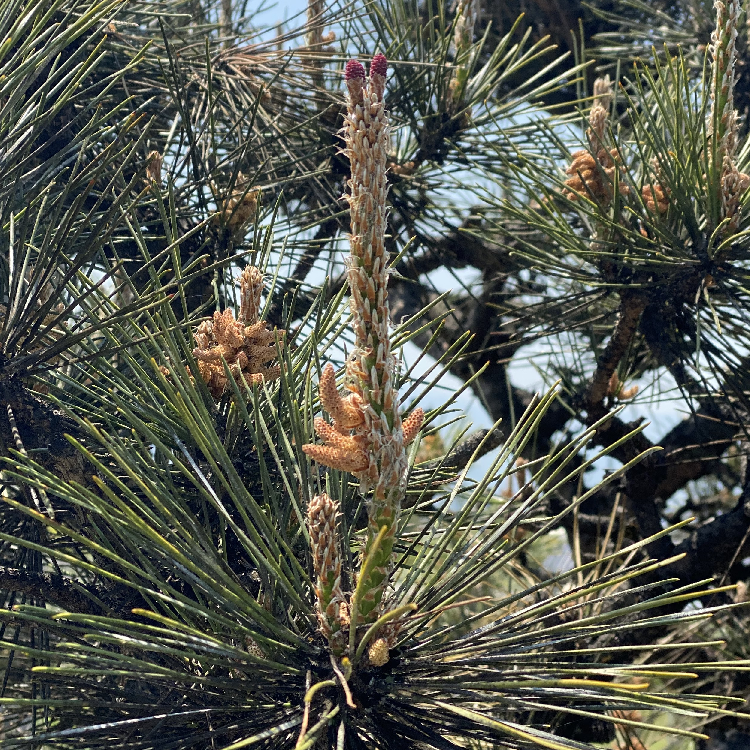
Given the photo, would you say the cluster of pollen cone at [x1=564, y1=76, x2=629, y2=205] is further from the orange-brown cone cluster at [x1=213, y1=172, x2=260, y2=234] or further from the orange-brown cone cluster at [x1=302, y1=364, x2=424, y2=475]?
the orange-brown cone cluster at [x1=302, y1=364, x2=424, y2=475]

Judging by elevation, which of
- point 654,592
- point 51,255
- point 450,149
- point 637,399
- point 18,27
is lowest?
point 654,592

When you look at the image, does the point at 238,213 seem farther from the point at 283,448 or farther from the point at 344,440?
the point at 344,440

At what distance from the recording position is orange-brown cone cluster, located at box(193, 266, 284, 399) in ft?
2.16

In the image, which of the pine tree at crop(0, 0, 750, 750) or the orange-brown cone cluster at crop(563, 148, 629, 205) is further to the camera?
the orange-brown cone cluster at crop(563, 148, 629, 205)

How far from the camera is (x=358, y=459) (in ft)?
1.71

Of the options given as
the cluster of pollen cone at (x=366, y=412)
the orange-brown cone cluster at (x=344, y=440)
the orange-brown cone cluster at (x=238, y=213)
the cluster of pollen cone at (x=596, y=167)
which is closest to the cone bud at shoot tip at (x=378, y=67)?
the cluster of pollen cone at (x=366, y=412)

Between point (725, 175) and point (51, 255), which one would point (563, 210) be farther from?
point (51, 255)

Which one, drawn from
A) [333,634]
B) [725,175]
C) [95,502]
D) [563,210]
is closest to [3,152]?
[95,502]

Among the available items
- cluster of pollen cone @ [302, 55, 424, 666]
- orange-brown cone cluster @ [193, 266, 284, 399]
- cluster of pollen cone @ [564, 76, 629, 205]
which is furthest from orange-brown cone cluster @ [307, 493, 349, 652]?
cluster of pollen cone @ [564, 76, 629, 205]

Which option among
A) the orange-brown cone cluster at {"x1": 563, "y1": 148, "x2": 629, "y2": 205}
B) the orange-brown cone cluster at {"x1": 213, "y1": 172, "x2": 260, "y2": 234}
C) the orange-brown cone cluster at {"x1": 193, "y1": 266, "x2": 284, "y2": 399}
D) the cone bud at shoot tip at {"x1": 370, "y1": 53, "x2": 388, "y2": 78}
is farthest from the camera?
the orange-brown cone cluster at {"x1": 563, "y1": 148, "x2": 629, "y2": 205}

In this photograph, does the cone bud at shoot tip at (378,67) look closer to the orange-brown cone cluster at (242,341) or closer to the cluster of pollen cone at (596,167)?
the orange-brown cone cluster at (242,341)

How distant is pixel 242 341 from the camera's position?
662mm

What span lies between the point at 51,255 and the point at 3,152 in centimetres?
10

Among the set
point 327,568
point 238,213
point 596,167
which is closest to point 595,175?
point 596,167
